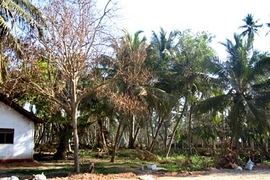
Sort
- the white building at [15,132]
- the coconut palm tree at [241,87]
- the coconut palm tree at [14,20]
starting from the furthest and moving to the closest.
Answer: the coconut palm tree at [241,87] < the white building at [15,132] < the coconut palm tree at [14,20]

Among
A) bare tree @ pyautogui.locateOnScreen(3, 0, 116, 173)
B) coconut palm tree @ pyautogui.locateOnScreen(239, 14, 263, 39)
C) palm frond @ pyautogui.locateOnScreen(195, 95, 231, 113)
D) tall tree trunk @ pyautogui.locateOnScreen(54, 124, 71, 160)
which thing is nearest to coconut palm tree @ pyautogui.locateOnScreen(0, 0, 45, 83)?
bare tree @ pyautogui.locateOnScreen(3, 0, 116, 173)

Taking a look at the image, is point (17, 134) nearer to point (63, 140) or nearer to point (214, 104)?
point (63, 140)

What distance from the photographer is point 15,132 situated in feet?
67.5

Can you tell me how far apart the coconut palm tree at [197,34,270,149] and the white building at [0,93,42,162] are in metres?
11.0

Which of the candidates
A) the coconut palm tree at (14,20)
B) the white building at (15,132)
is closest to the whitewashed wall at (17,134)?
the white building at (15,132)

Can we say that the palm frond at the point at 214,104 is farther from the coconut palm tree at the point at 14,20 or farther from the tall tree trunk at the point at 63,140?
the coconut palm tree at the point at 14,20

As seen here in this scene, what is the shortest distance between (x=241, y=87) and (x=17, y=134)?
1451 cm

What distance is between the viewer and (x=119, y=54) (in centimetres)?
1669

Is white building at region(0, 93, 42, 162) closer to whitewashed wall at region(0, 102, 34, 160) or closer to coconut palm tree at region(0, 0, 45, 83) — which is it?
whitewashed wall at region(0, 102, 34, 160)

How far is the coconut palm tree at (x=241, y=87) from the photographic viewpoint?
22031 millimetres

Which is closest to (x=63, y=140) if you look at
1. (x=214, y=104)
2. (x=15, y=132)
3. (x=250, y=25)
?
(x=15, y=132)

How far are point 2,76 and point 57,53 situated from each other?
7.84 ft

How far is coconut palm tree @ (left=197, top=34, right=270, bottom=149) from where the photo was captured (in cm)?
2203

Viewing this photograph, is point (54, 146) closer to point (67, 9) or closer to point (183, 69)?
point (183, 69)
